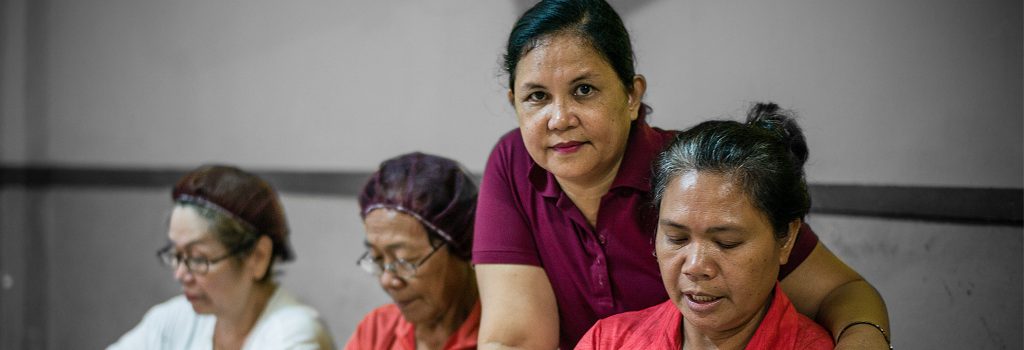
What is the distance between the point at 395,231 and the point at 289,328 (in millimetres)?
612

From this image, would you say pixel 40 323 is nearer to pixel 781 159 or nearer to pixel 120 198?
pixel 120 198

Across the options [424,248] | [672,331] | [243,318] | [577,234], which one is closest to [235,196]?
[243,318]

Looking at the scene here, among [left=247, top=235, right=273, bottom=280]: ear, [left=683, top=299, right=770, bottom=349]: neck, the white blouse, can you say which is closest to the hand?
[left=683, top=299, right=770, bottom=349]: neck

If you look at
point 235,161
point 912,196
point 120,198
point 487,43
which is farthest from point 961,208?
point 120,198

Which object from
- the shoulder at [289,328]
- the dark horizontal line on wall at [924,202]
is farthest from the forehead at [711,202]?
the shoulder at [289,328]

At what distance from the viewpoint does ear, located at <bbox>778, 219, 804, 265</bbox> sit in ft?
6.11

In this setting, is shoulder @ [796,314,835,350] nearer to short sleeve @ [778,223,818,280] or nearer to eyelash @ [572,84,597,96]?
short sleeve @ [778,223,818,280]

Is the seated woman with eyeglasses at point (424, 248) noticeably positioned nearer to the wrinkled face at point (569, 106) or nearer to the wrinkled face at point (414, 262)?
the wrinkled face at point (414, 262)

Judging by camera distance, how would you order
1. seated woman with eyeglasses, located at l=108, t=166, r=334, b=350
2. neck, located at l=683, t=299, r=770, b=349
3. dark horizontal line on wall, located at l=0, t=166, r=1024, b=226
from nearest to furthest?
neck, located at l=683, t=299, r=770, b=349, dark horizontal line on wall, located at l=0, t=166, r=1024, b=226, seated woman with eyeglasses, located at l=108, t=166, r=334, b=350

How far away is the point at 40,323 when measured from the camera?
541 centimetres

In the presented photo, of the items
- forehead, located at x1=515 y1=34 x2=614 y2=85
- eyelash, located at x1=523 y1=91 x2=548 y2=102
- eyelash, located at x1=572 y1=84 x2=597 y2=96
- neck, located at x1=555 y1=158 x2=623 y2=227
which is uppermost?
forehead, located at x1=515 y1=34 x2=614 y2=85

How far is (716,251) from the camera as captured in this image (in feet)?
5.90

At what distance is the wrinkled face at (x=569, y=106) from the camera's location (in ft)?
6.74

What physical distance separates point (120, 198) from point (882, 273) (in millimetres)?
3887
